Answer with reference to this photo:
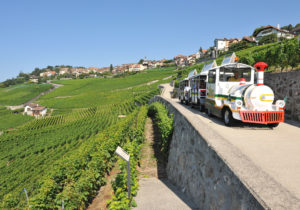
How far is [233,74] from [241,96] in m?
2.21

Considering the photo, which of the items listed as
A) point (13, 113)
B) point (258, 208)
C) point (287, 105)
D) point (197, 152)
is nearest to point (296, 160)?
point (197, 152)

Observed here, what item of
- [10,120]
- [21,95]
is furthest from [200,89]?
[21,95]

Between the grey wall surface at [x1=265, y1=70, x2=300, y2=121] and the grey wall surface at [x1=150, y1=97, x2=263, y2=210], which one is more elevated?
the grey wall surface at [x1=265, y1=70, x2=300, y2=121]

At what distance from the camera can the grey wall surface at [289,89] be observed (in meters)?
8.61

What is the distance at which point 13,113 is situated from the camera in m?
84.1

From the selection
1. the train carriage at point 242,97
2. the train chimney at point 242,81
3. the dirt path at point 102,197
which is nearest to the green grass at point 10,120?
the dirt path at point 102,197

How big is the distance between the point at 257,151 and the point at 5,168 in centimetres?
3590

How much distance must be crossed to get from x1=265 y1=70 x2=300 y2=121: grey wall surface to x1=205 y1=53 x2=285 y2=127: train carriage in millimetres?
1650

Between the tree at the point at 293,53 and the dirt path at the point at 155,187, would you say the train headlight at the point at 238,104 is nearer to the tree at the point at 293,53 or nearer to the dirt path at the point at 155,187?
the dirt path at the point at 155,187

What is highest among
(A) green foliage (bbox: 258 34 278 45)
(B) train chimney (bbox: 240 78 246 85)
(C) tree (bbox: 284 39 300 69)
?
(A) green foliage (bbox: 258 34 278 45)

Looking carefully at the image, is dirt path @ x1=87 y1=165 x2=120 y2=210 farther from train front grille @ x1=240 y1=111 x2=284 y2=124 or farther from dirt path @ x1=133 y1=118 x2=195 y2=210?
train front grille @ x1=240 y1=111 x2=284 y2=124

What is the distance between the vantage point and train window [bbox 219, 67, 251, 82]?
9508mm

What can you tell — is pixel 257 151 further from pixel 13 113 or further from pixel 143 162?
pixel 13 113

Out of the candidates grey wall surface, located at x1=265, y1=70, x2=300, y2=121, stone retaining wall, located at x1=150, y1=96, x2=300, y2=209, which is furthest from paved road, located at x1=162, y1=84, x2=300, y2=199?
grey wall surface, located at x1=265, y1=70, x2=300, y2=121
